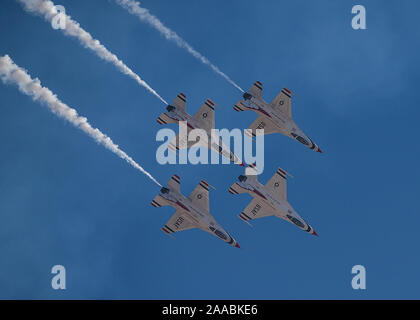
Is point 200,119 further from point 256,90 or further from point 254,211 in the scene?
Result: point 254,211

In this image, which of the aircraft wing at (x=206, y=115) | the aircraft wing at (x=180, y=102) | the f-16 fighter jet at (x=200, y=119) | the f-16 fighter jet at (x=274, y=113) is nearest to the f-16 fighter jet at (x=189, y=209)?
the f-16 fighter jet at (x=200, y=119)

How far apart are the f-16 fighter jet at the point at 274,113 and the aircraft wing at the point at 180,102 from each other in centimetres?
447

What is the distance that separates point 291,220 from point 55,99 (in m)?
23.3

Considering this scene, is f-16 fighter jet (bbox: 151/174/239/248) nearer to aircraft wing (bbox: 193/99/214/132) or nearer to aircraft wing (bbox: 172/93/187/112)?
aircraft wing (bbox: 193/99/214/132)

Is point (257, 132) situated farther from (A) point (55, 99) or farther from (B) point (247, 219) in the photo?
(A) point (55, 99)

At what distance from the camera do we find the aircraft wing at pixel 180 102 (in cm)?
9172

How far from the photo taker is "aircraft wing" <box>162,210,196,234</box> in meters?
91.6

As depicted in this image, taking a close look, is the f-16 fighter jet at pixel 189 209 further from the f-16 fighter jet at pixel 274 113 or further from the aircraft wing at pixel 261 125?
the f-16 fighter jet at pixel 274 113

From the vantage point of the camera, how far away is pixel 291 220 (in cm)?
9400

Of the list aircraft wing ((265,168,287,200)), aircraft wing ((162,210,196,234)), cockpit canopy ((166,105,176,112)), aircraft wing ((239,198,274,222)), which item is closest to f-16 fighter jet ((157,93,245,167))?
cockpit canopy ((166,105,176,112))
